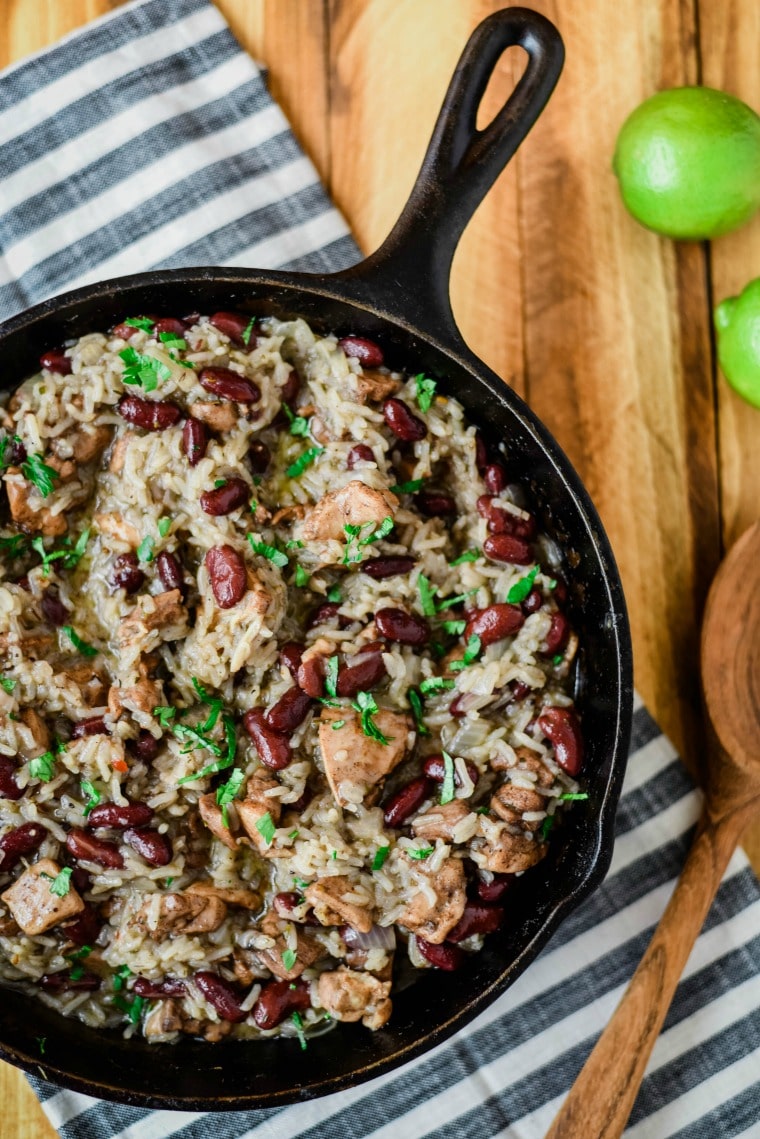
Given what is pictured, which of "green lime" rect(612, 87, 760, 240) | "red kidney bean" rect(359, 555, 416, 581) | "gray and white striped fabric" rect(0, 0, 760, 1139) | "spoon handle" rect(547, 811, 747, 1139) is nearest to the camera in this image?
"red kidney bean" rect(359, 555, 416, 581)

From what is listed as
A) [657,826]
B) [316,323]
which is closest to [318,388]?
[316,323]

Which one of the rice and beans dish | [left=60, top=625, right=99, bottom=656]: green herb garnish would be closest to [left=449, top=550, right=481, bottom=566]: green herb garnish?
the rice and beans dish

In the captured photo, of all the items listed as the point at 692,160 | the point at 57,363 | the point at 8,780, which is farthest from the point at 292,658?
the point at 692,160

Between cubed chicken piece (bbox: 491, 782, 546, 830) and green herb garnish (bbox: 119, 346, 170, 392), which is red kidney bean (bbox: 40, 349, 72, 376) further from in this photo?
cubed chicken piece (bbox: 491, 782, 546, 830)

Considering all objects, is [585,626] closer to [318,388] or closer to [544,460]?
[544,460]

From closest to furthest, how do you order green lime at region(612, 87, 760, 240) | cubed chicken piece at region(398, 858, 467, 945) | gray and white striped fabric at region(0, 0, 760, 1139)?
1. cubed chicken piece at region(398, 858, 467, 945)
2. gray and white striped fabric at region(0, 0, 760, 1139)
3. green lime at region(612, 87, 760, 240)

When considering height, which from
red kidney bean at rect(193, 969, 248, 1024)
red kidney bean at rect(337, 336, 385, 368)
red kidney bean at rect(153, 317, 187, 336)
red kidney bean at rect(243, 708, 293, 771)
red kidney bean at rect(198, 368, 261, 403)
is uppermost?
red kidney bean at rect(153, 317, 187, 336)
